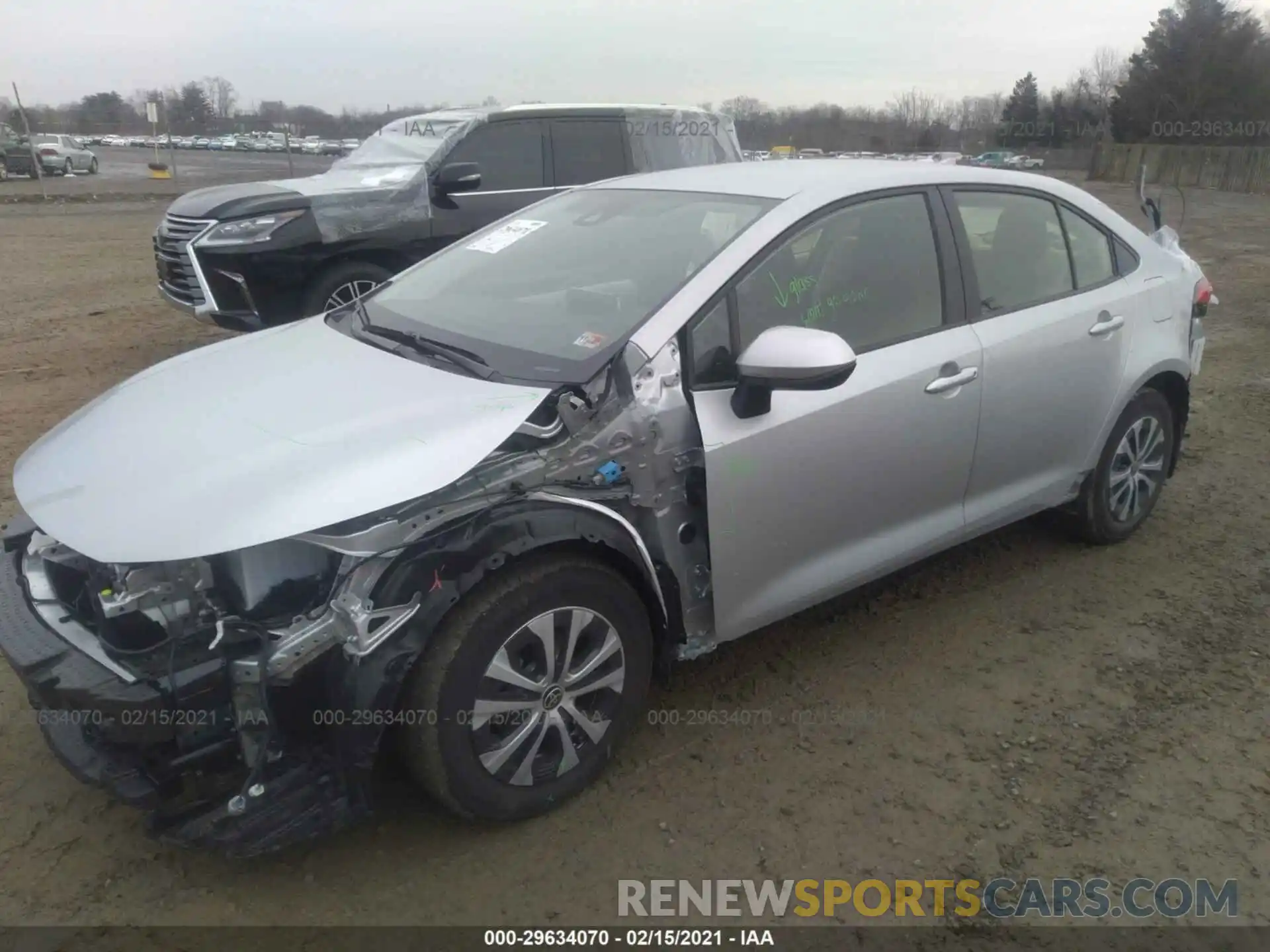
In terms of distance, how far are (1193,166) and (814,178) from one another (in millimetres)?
40508

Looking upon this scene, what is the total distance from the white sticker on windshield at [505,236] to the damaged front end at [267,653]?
4.49 ft

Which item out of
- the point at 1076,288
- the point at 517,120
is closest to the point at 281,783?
the point at 1076,288

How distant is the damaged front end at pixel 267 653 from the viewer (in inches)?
88.0

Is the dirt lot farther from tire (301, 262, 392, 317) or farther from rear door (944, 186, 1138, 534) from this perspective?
tire (301, 262, 392, 317)

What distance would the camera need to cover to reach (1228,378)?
739 cm

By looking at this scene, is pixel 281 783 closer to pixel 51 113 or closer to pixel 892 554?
pixel 892 554

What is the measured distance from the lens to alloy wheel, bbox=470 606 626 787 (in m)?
2.48

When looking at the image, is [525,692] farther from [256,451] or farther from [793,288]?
[793,288]

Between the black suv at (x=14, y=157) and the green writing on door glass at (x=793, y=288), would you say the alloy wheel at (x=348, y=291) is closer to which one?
the green writing on door glass at (x=793, y=288)

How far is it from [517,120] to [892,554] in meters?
5.63

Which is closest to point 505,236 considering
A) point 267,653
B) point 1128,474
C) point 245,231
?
point 267,653

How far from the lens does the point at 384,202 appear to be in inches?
279

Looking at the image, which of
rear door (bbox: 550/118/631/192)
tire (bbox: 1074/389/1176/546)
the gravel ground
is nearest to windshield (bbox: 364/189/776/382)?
tire (bbox: 1074/389/1176/546)

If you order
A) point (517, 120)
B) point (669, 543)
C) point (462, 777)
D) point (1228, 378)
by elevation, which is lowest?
point (1228, 378)
